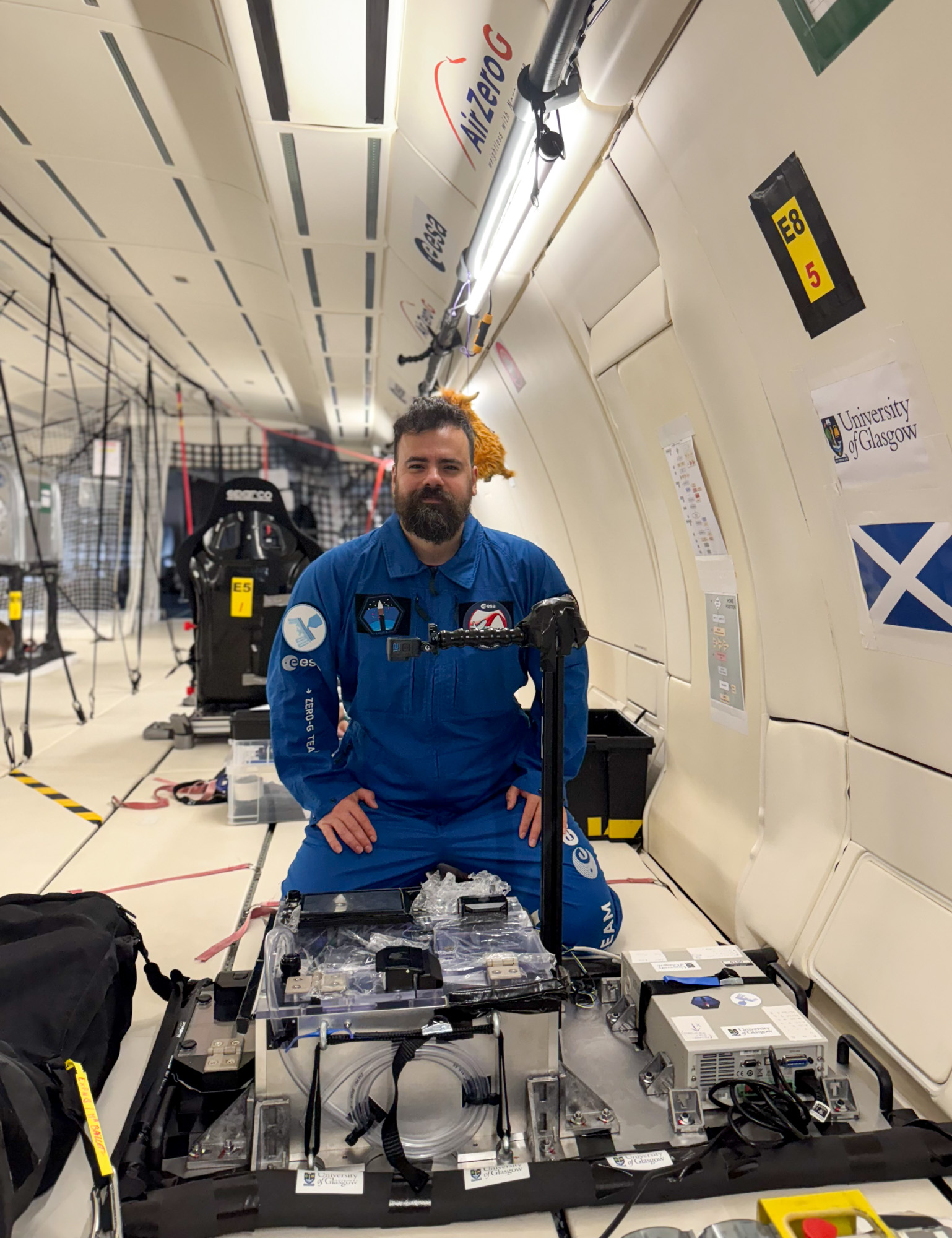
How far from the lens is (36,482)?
9305 millimetres

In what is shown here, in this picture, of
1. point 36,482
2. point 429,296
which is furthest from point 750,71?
point 36,482

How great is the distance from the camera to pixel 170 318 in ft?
21.9

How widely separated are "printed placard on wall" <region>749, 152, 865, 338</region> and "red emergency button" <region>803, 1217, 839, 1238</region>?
1.60 meters

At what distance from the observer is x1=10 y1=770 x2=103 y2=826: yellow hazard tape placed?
3.49 m

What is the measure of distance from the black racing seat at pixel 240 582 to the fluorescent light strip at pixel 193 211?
→ 149 cm

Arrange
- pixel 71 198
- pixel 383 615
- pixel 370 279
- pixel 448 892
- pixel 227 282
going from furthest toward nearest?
1. pixel 227 282
2. pixel 370 279
3. pixel 71 198
4. pixel 383 615
5. pixel 448 892

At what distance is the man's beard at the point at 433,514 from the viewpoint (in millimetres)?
2244

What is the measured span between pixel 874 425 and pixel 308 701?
1616 mm

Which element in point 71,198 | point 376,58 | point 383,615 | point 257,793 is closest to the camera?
point 383,615

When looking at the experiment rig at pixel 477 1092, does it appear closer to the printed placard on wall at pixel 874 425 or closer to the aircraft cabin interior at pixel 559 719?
the aircraft cabin interior at pixel 559 719

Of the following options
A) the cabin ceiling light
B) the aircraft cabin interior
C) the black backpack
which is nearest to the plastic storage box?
the aircraft cabin interior

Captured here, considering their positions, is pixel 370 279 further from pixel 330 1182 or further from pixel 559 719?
pixel 330 1182

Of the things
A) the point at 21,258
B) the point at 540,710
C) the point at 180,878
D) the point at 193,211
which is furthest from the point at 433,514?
the point at 21,258

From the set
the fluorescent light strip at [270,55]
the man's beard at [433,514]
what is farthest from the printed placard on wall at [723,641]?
the fluorescent light strip at [270,55]
